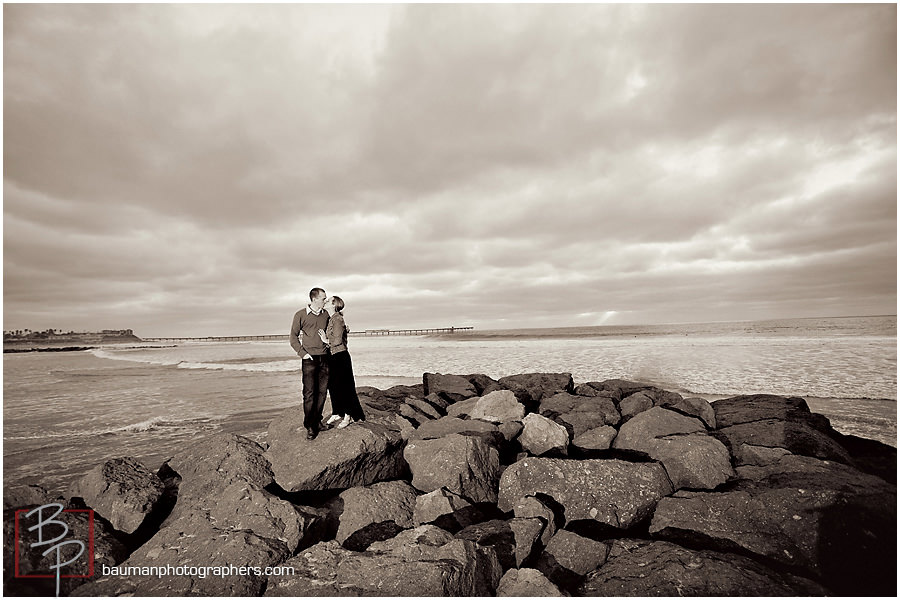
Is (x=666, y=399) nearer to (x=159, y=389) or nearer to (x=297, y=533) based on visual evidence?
(x=297, y=533)

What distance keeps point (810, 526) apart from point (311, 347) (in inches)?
277

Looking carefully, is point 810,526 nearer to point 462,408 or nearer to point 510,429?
point 510,429

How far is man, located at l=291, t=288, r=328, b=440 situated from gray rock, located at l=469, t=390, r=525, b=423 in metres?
3.56

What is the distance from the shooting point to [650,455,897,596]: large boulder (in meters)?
4.17

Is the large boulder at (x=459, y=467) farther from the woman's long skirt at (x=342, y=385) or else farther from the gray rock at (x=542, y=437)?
the woman's long skirt at (x=342, y=385)

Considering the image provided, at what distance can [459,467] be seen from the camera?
5.98 meters

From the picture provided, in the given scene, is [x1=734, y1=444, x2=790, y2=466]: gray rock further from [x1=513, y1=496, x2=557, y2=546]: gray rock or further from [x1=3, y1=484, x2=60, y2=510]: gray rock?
[x1=3, y1=484, x2=60, y2=510]: gray rock

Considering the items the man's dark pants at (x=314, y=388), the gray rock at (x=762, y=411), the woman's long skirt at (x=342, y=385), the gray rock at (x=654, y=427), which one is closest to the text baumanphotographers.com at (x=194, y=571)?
the man's dark pants at (x=314, y=388)

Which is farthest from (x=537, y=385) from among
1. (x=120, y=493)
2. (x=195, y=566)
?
(x=120, y=493)

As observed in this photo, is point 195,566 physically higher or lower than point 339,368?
lower

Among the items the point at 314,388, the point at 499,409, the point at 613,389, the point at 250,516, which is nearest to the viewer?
the point at 250,516

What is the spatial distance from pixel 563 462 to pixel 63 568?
581 cm

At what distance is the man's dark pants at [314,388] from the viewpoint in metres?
7.11

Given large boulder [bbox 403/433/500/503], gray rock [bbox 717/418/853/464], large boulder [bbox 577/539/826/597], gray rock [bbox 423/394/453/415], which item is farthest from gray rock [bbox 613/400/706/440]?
gray rock [bbox 423/394/453/415]
